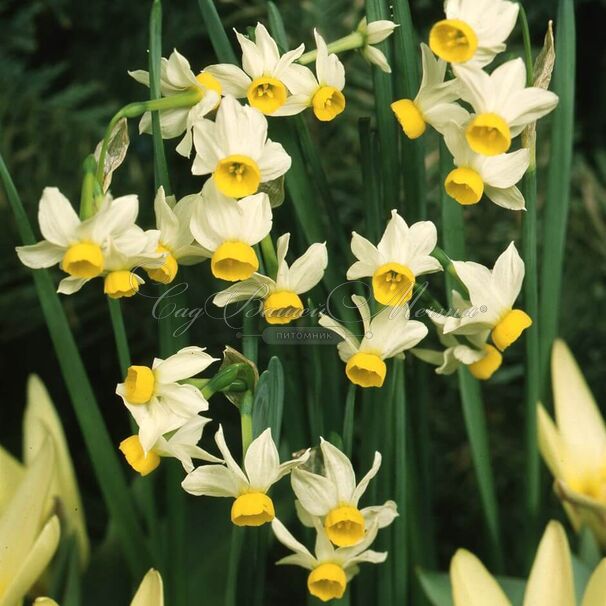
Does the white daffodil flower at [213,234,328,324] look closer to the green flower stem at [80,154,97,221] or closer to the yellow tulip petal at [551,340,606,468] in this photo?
the green flower stem at [80,154,97,221]

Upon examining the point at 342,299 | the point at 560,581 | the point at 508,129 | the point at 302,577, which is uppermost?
the point at 508,129

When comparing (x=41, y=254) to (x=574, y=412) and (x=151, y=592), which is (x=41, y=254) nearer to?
(x=151, y=592)

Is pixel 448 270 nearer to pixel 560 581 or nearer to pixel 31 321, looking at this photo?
pixel 560 581

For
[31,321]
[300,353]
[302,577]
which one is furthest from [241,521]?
[31,321]

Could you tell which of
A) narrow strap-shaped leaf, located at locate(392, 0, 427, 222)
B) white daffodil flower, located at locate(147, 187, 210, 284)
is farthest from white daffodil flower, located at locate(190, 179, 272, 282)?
narrow strap-shaped leaf, located at locate(392, 0, 427, 222)

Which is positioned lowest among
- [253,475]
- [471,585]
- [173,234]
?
[471,585]

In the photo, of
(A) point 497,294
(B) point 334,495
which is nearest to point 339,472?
(B) point 334,495
